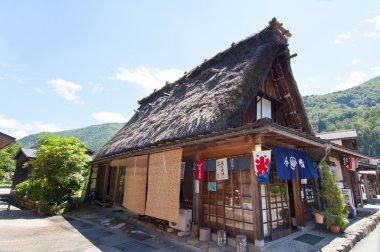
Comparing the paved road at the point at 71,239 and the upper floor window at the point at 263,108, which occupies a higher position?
the upper floor window at the point at 263,108

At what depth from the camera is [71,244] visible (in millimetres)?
6320

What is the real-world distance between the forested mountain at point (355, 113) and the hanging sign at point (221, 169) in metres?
48.6

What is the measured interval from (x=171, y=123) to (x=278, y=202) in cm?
447

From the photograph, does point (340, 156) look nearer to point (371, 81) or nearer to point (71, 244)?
point (71, 244)

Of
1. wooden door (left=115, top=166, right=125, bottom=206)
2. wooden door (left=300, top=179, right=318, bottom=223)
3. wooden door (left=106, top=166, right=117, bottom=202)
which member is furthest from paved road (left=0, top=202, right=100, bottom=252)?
wooden door (left=300, top=179, right=318, bottom=223)

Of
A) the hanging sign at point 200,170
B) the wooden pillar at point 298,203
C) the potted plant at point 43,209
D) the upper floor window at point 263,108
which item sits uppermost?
the upper floor window at point 263,108

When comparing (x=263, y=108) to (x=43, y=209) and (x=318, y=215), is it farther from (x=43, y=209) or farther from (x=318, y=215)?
(x=43, y=209)

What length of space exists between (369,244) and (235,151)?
4.91 meters

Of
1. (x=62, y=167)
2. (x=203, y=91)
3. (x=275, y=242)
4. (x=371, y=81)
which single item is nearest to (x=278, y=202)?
(x=275, y=242)

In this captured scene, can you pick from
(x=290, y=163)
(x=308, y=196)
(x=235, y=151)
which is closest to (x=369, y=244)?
(x=308, y=196)

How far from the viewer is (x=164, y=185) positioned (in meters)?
6.84

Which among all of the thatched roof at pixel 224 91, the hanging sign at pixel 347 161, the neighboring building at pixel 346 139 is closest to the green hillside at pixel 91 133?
the neighboring building at pixel 346 139

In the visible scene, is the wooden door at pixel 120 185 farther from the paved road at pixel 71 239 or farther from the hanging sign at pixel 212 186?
the hanging sign at pixel 212 186

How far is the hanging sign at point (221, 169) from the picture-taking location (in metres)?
6.13
